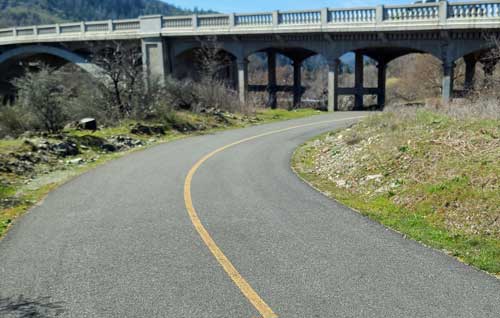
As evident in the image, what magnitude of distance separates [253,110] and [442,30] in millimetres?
12497

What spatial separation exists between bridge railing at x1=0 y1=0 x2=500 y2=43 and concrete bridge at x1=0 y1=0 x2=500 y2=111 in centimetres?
5

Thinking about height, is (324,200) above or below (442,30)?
below

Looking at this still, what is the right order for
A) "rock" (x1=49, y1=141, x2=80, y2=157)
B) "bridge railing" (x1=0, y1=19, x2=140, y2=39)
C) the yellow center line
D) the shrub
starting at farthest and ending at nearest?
"bridge railing" (x1=0, y1=19, x2=140, y2=39) → the shrub → "rock" (x1=49, y1=141, x2=80, y2=157) → the yellow center line

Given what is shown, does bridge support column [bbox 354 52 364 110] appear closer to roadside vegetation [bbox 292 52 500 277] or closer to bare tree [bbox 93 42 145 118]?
bare tree [bbox 93 42 145 118]

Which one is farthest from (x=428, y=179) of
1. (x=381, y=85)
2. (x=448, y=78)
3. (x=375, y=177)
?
(x=381, y=85)

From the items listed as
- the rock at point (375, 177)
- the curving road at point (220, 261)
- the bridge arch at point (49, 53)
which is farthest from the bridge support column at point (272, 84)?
the curving road at point (220, 261)

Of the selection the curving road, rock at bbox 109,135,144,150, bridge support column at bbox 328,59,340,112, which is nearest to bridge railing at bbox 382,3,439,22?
bridge support column at bbox 328,59,340,112

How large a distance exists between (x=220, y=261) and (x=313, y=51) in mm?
29852

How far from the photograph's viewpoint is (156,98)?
24.8 m

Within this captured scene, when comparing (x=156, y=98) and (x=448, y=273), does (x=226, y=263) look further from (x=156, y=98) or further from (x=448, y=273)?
(x=156, y=98)

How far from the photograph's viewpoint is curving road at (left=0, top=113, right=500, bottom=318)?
4855 millimetres

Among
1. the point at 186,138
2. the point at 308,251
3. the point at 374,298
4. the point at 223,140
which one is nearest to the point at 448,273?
the point at 374,298

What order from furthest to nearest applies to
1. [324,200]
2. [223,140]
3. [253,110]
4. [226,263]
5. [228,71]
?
[228,71]
[253,110]
[223,140]
[324,200]
[226,263]

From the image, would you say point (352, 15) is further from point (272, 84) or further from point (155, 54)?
point (155, 54)
